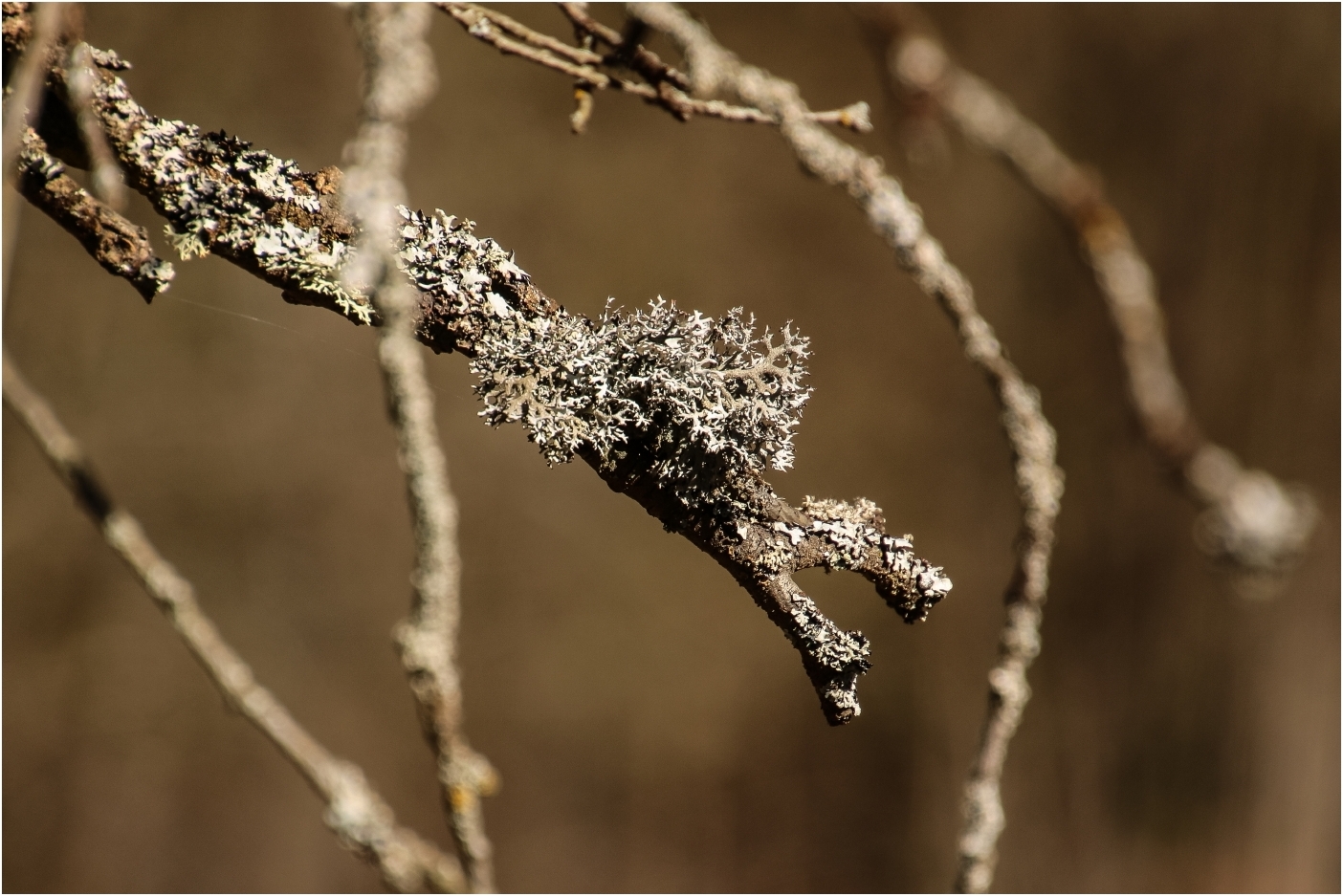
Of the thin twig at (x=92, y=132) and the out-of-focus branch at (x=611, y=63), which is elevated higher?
the out-of-focus branch at (x=611, y=63)

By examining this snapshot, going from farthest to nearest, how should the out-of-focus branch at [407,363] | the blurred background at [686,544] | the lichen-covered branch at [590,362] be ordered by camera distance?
the blurred background at [686,544] < the lichen-covered branch at [590,362] < the out-of-focus branch at [407,363]

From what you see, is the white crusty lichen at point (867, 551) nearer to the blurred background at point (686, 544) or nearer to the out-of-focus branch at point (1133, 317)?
the out-of-focus branch at point (1133, 317)

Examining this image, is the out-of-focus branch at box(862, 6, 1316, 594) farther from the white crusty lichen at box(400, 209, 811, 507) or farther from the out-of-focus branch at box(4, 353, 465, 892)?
the out-of-focus branch at box(4, 353, 465, 892)

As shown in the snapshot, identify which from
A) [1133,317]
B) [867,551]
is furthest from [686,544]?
[1133,317]

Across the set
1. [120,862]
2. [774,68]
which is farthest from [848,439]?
[120,862]

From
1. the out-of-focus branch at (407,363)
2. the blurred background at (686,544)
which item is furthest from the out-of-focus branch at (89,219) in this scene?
the blurred background at (686,544)

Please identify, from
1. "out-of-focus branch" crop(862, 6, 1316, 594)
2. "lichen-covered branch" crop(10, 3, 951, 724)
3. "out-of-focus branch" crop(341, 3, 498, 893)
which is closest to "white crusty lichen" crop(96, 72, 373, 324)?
"lichen-covered branch" crop(10, 3, 951, 724)

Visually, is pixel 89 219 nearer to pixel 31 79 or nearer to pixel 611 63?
pixel 31 79
